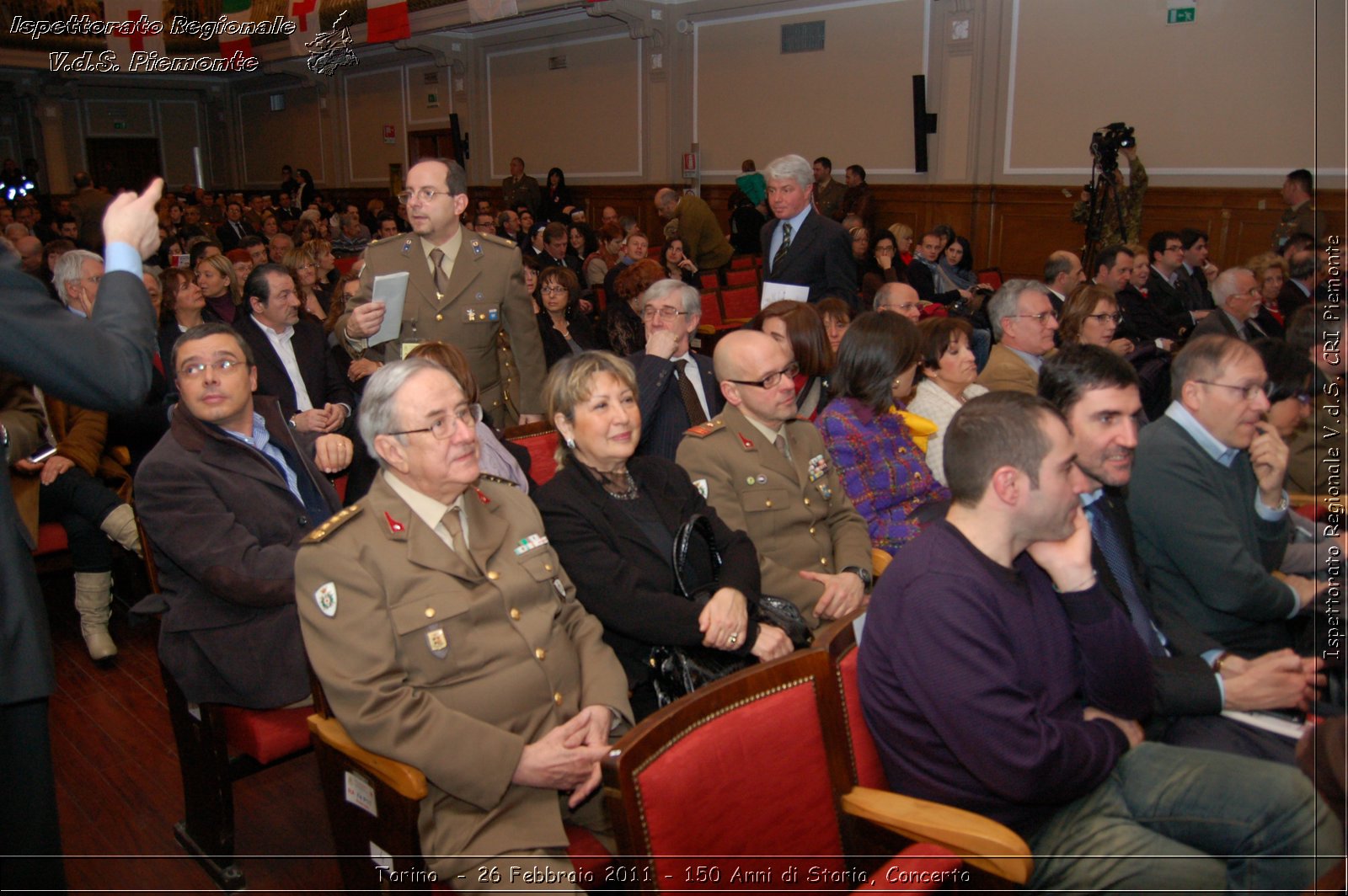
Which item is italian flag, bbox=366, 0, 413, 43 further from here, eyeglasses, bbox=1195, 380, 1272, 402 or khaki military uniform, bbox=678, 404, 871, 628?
eyeglasses, bbox=1195, 380, 1272, 402

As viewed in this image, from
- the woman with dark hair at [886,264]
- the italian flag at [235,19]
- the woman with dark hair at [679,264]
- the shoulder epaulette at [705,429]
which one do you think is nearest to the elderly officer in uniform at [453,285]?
the shoulder epaulette at [705,429]

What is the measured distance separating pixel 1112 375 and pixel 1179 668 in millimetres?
658

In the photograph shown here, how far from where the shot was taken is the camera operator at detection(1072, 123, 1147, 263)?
22.8 ft

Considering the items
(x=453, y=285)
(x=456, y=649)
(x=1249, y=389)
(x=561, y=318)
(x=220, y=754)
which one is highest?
(x=453, y=285)

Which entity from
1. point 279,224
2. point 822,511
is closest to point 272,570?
point 822,511

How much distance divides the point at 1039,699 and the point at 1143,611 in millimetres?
622

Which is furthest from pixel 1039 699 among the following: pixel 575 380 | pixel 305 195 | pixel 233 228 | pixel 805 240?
pixel 305 195

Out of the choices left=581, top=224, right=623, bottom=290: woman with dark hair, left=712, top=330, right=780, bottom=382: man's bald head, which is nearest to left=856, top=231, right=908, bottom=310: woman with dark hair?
left=581, top=224, right=623, bottom=290: woman with dark hair

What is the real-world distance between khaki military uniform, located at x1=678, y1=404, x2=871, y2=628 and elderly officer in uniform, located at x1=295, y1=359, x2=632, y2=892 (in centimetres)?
61

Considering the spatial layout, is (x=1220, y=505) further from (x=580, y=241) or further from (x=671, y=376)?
(x=580, y=241)

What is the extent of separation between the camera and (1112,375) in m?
2.14

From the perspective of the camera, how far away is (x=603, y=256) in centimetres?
781

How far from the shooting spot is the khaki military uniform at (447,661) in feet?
5.25

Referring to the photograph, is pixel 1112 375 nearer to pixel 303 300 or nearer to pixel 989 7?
pixel 303 300
